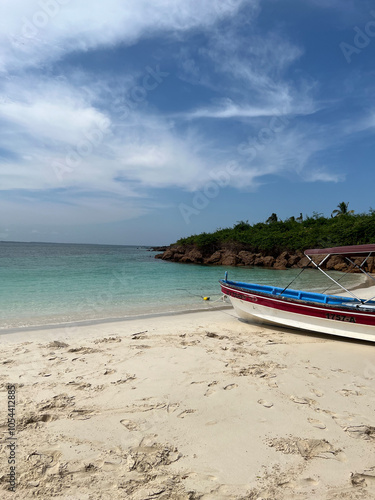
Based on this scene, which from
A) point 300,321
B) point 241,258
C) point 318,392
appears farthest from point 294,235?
point 318,392

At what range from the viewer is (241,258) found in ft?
127

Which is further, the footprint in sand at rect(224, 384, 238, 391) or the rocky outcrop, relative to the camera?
the rocky outcrop

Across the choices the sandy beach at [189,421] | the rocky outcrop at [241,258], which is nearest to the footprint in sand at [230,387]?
the sandy beach at [189,421]

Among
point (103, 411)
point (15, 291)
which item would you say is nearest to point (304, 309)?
point (103, 411)

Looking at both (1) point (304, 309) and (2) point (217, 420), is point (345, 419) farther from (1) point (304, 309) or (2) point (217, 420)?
(1) point (304, 309)

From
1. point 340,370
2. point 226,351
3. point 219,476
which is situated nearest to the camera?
point 219,476

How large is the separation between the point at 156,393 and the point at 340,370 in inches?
130

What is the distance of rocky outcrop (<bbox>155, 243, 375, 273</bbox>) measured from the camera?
33.2 m

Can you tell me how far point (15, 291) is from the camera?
14.3m

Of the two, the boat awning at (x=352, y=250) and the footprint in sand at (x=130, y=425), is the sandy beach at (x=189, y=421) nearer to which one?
the footprint in sand at (x=130, y=425)

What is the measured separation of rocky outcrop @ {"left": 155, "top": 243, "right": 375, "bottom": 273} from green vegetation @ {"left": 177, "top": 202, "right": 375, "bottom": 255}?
944mm

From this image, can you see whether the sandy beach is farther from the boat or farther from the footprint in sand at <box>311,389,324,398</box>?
the boat

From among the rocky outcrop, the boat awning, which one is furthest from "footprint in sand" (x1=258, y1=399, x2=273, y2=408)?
the rocky outcrop

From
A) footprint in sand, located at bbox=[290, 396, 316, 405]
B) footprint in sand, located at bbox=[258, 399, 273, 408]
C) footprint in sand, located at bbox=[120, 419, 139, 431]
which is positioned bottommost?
footprint in sand, located at bbox=[120, 419, 139, 431]
